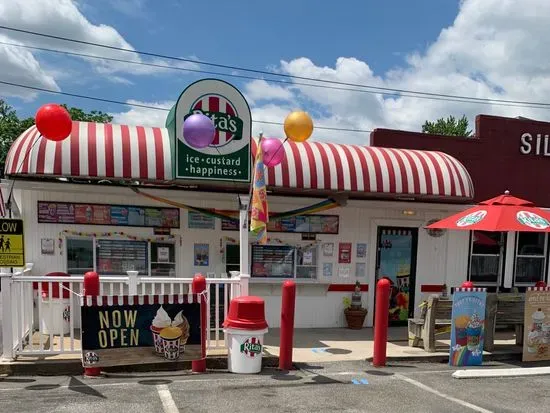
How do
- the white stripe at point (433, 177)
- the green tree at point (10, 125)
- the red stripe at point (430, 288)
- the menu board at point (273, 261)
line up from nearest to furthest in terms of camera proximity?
the white stripe at point (433, 177) < the menu board at point (273, 261) < the red stripe at point (430, 288) < the green tree at point (10, 125)

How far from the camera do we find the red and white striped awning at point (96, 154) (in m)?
6.90

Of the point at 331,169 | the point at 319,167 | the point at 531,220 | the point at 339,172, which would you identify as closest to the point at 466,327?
the point at 531,220

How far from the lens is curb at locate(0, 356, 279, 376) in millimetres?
5648

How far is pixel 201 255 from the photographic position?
8.62 metres

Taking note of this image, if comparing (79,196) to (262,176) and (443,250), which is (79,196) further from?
(443,250)

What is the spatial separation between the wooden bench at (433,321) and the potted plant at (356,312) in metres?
1.44

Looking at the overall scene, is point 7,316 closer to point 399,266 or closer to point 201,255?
point 201,255

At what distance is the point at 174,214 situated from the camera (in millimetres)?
8422

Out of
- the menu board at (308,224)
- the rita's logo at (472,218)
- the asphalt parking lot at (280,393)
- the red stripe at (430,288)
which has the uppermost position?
the rita's logo at (472,218)

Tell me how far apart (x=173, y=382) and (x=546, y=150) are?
11.7m

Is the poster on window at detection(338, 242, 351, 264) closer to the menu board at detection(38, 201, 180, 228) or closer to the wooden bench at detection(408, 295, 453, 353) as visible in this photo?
the wooden bench at detection(408, 295, 453, 353)

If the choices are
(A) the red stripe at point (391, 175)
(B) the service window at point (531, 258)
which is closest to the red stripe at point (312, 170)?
(A) the red stripe at point (391, 175)

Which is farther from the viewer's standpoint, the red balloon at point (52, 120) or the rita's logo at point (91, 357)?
the red balloon at point (52, 120)

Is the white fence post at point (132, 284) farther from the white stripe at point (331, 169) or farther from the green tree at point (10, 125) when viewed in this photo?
the green tree at point (10, 125)
